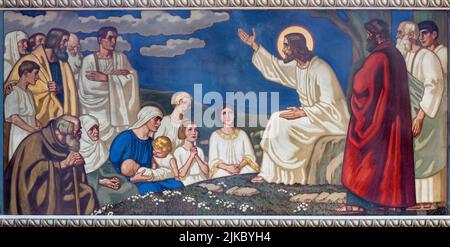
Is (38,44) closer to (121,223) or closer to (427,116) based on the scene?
(121,223)

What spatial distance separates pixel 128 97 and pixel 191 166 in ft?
3.26

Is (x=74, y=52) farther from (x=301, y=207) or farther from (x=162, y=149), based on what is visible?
(x=301, y=207)

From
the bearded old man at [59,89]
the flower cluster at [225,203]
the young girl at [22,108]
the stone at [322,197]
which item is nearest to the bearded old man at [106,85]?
the bearded old man at [59,89]

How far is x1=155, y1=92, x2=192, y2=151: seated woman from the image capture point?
26.8 ft

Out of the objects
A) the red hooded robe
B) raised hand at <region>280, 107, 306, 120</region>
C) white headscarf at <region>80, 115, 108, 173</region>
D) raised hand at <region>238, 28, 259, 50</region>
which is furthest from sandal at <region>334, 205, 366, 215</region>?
white headscarf at <region>80, 115, 108, 173</region>

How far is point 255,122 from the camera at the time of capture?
8156 millimetres

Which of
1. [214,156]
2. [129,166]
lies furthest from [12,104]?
[214,156]

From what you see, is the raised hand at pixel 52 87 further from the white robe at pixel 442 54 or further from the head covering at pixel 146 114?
the white robe at pixel 442 54

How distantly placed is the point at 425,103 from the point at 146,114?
2961 mm

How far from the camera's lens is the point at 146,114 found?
8180 mm

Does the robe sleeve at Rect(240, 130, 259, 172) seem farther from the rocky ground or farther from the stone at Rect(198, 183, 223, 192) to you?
the stone at Rect(198, 183, 223, 192)

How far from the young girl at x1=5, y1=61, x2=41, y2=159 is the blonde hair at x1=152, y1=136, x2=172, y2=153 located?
1.26 meters

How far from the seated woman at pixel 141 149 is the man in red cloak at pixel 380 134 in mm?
1900

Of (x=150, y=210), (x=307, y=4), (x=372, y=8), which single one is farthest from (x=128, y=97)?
(x=372, y=8)
